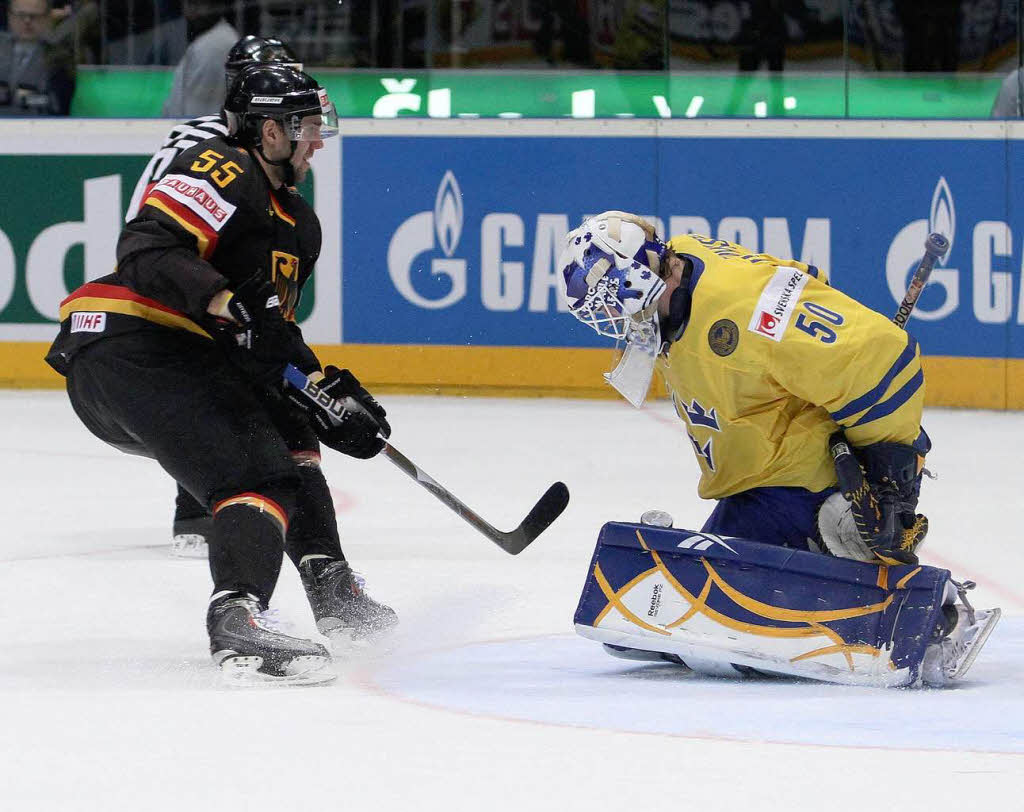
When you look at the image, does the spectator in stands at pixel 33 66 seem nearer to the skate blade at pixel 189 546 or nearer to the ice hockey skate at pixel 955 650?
the skate blade at pixel 189 546

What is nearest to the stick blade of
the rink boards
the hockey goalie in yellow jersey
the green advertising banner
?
the hockey goalie in yellow jersey

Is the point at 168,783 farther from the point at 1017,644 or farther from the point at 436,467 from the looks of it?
the point at 436,467

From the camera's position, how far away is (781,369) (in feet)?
10.2

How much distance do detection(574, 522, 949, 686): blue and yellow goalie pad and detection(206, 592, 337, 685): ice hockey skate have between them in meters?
0.47

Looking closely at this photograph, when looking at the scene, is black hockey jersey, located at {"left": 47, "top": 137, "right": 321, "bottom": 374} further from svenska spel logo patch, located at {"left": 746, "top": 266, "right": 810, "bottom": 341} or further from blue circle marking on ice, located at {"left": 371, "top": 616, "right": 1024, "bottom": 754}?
svenska spel logo patch, located at {"left": 746, "top": 266, "right": 810, "bottom": 341}

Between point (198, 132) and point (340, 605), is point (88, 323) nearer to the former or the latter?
point (340, 605)

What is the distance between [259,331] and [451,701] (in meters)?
0.78

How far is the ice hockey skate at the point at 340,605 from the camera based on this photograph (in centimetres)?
363

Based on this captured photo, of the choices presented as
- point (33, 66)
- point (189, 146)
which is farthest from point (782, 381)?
point (33, 66)

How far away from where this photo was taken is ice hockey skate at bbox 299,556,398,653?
3.63 m

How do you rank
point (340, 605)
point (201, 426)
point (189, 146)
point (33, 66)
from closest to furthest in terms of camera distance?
point (201, 426)
point (340, 605)
point (189, 146)
point (33, 66)

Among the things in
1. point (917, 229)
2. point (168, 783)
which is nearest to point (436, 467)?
point (917, 229)

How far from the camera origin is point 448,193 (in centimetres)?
744

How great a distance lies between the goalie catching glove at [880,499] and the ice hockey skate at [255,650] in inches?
36.3
